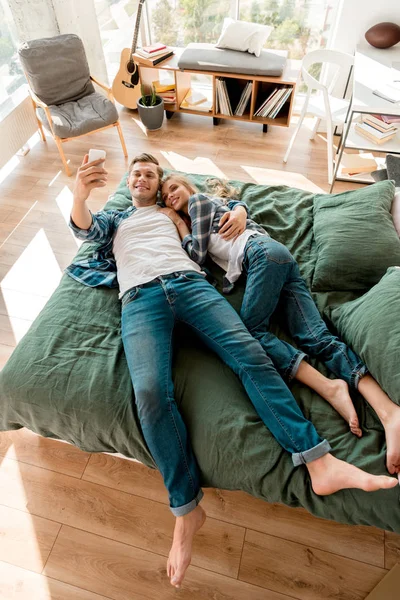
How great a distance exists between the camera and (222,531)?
4.99 ft

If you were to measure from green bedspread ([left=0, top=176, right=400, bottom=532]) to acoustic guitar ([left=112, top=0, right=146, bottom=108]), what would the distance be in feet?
8.87

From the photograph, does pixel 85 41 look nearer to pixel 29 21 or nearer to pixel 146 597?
pixel 29 21

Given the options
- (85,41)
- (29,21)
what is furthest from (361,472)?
(85,41)

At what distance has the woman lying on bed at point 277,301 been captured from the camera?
134 centimetres

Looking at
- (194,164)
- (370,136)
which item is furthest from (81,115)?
(370,136)

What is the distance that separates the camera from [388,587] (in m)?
1.32

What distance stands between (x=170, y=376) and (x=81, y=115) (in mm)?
2504

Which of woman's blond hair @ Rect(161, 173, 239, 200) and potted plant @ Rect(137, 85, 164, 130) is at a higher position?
woman's blond hair @ Rect(161, 173, 239, 200)

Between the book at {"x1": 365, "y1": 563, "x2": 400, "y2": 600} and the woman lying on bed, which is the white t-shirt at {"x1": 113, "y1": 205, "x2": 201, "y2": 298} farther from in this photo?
the book at {"x1": 365, "y1": 563, "x2": 400, "y2": 600}

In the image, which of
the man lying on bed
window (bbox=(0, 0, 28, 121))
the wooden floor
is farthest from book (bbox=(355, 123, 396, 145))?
window (bbox=(0, 0, 28, 121))

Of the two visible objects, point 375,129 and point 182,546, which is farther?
point 375,129

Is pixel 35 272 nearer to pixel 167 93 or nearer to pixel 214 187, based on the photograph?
pixel 214 187

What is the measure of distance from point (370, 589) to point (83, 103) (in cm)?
348

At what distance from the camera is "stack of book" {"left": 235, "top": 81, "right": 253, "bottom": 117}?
3.29 meters
